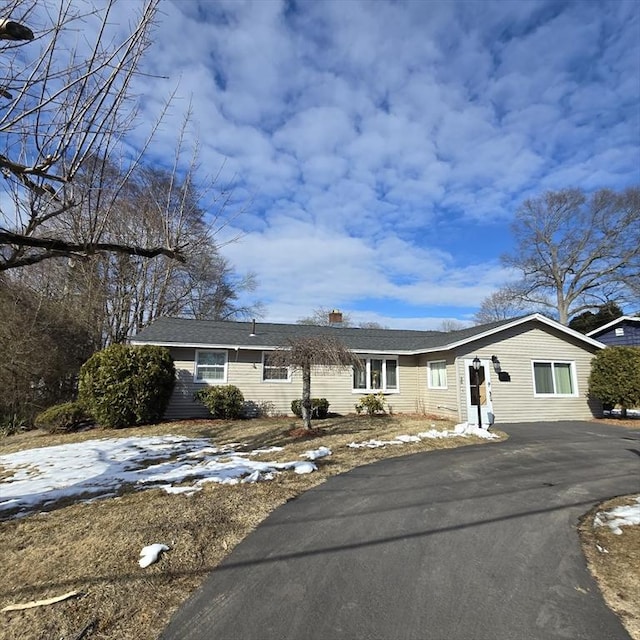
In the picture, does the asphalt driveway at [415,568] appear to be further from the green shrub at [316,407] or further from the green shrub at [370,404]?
the green shrub at [370,404]

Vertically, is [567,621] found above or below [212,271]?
below

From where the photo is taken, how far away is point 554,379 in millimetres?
14469

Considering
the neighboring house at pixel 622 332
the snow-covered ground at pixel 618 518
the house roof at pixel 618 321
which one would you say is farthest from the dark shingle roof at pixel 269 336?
the neighboring house at pixel 622 332

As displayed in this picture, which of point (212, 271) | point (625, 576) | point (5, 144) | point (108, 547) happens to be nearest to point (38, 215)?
point (5, 144)

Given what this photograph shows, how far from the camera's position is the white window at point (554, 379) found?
14.2 meters

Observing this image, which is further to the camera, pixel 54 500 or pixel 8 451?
pixel 8 451

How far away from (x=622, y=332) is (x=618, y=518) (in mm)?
22099

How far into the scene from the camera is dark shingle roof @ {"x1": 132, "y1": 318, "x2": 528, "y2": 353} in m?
14.0

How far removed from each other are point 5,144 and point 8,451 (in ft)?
26.9

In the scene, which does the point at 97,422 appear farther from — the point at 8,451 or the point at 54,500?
the point at 54,500

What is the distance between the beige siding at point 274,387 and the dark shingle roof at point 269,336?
1.72ft

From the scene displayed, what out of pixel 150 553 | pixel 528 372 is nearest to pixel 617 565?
pixel 150 553

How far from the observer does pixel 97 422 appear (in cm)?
1197

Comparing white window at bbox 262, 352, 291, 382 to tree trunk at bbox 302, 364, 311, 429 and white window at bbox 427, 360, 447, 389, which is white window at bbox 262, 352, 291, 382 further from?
white window at bbox 427, 360, 447, 389
